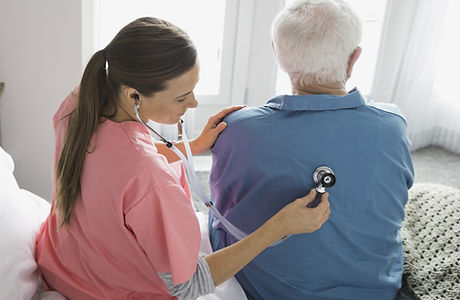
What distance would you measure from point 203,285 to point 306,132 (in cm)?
41

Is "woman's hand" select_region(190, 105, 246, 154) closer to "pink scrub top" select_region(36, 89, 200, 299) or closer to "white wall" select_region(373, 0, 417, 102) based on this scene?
"pink scrub top" select_region(36, 89, 200, 299)

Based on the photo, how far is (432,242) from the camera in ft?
4.61

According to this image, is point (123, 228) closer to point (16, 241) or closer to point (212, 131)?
point (16, 241)

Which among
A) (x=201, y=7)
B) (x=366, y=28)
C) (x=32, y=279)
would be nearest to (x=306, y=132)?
(x=32, y=279)

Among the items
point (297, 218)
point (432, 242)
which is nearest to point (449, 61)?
point (432, 242)

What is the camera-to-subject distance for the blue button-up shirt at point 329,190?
1.14 m

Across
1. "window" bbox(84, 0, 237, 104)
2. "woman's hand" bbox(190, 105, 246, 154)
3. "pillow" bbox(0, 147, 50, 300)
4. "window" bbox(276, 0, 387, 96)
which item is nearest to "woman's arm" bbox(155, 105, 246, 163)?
"woman's hand" bbox(190, 105, 246, 154)

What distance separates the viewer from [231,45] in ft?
9.09

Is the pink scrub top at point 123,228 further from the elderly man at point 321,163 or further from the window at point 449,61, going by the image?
the window at point 449,61

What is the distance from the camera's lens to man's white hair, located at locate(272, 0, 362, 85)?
1147 millimetres

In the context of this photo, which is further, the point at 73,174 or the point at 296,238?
the point at 296,238

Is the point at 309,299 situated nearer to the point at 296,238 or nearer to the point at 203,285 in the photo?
the point at 296,238

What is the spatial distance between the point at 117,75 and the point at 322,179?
491 mm

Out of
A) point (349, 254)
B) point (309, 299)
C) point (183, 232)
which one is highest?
point (183, 232)
